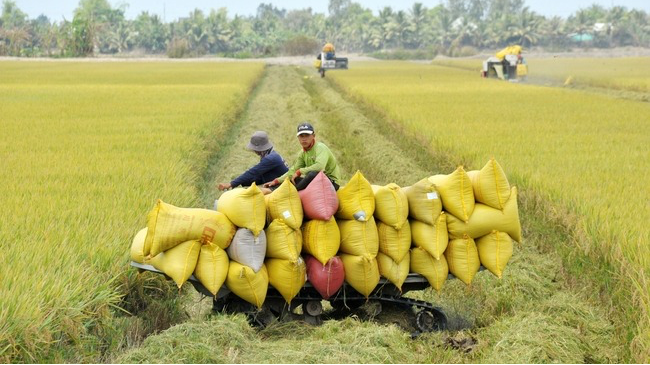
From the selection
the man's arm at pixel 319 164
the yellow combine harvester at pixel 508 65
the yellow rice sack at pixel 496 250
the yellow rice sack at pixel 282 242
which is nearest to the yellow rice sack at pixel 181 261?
the yellow rice sack at pixel 282 242

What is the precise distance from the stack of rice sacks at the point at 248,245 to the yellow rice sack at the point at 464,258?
127cm

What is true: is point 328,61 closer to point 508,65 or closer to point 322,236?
point 508,65

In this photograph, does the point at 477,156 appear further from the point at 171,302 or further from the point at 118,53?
the point at 118,53

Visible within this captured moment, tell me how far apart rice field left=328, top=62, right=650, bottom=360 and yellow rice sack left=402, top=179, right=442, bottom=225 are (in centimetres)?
129

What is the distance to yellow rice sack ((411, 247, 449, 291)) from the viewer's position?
4828 millimetres

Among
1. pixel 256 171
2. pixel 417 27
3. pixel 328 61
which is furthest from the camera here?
pixel 417 27

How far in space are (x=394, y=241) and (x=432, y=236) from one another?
0.82ft

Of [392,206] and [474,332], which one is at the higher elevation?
[392,206]

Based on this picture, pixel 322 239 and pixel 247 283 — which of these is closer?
pixel 247 283

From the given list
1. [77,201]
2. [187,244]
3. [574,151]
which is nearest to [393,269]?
[187,244]

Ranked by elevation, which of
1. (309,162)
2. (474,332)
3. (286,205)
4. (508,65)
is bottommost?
(474,332)

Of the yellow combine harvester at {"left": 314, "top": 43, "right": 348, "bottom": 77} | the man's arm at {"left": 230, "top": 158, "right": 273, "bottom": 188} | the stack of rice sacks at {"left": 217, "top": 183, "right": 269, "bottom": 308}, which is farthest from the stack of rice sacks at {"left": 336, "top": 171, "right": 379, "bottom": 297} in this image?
the yellow combine harvester at {"left": 314, "top": 43, "right": 348, "bottom": 77}

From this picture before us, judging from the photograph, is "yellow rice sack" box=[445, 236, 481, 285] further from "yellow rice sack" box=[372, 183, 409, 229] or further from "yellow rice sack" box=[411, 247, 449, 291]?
"yellow rice sack" box=[372, 183, 409, 229]

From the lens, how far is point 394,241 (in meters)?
4.78
